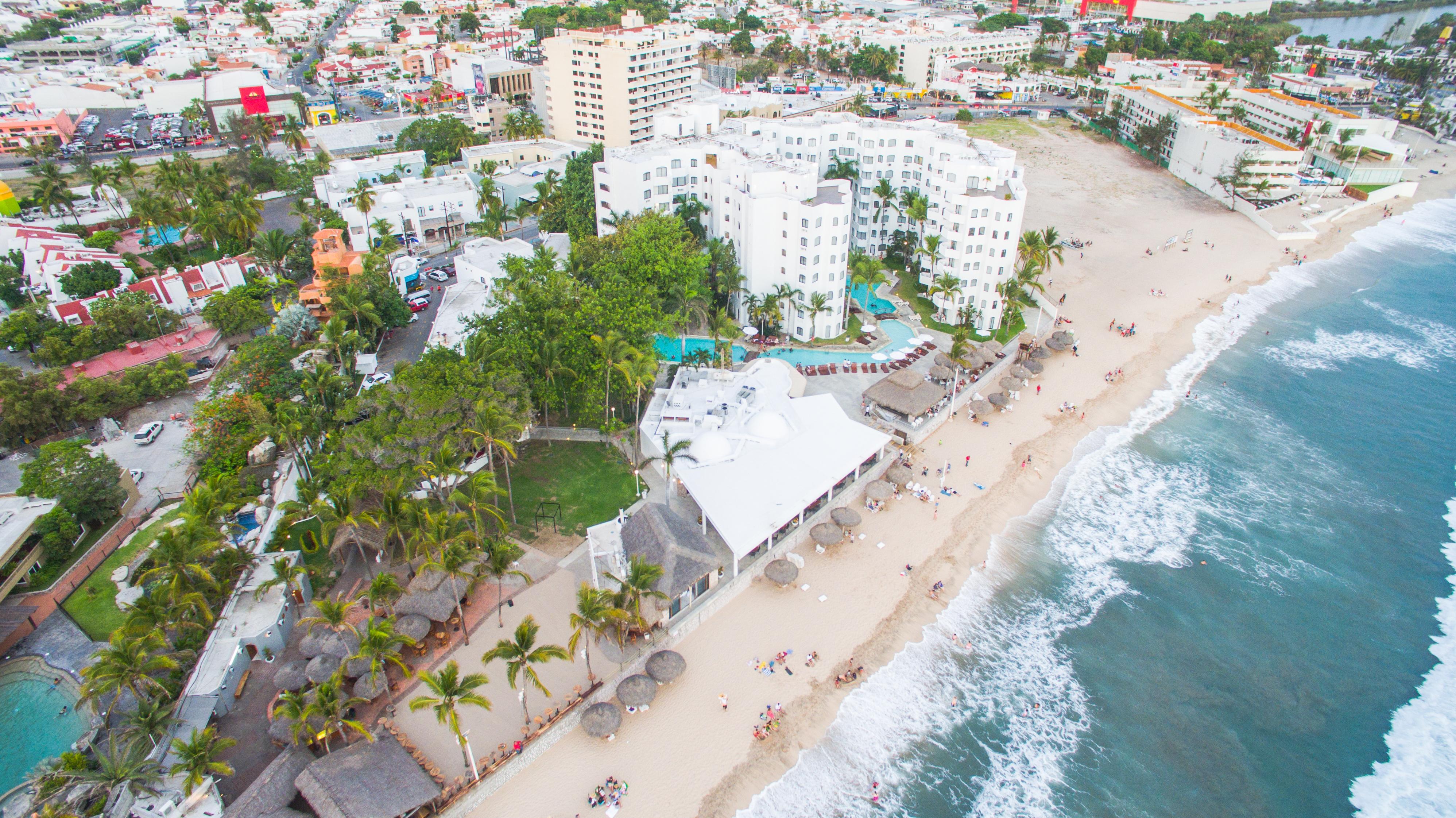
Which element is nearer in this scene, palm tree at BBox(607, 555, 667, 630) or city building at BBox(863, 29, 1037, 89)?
palm tree at BBox(607, 555, 667, 630)

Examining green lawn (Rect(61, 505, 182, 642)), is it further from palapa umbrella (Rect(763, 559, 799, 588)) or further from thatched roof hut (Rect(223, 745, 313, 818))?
palapa umbrella (Rect(763, 559, 799, 588))

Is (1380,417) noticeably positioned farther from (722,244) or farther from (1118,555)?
(722,244)

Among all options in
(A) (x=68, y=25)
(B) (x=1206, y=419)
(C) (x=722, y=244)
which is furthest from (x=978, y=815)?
(A) (x=68, y=25)

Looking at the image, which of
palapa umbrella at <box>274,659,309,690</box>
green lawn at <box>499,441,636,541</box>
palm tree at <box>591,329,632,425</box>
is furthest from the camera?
palm tree at <box>591,329,632,425</box>

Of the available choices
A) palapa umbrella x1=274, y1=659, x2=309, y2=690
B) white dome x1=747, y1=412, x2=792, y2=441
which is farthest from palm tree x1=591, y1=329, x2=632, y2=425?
palapa umbrella x1=274, y1=659, x2=309, y2=690

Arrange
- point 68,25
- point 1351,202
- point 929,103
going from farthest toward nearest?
point 68,25 < point 929,103 < point 1351,202

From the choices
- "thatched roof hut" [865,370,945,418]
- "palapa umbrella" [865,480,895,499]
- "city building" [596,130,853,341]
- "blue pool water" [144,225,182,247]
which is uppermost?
"city building" [596,130,853,341]

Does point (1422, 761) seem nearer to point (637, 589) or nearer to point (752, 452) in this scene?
point (752, 452)
